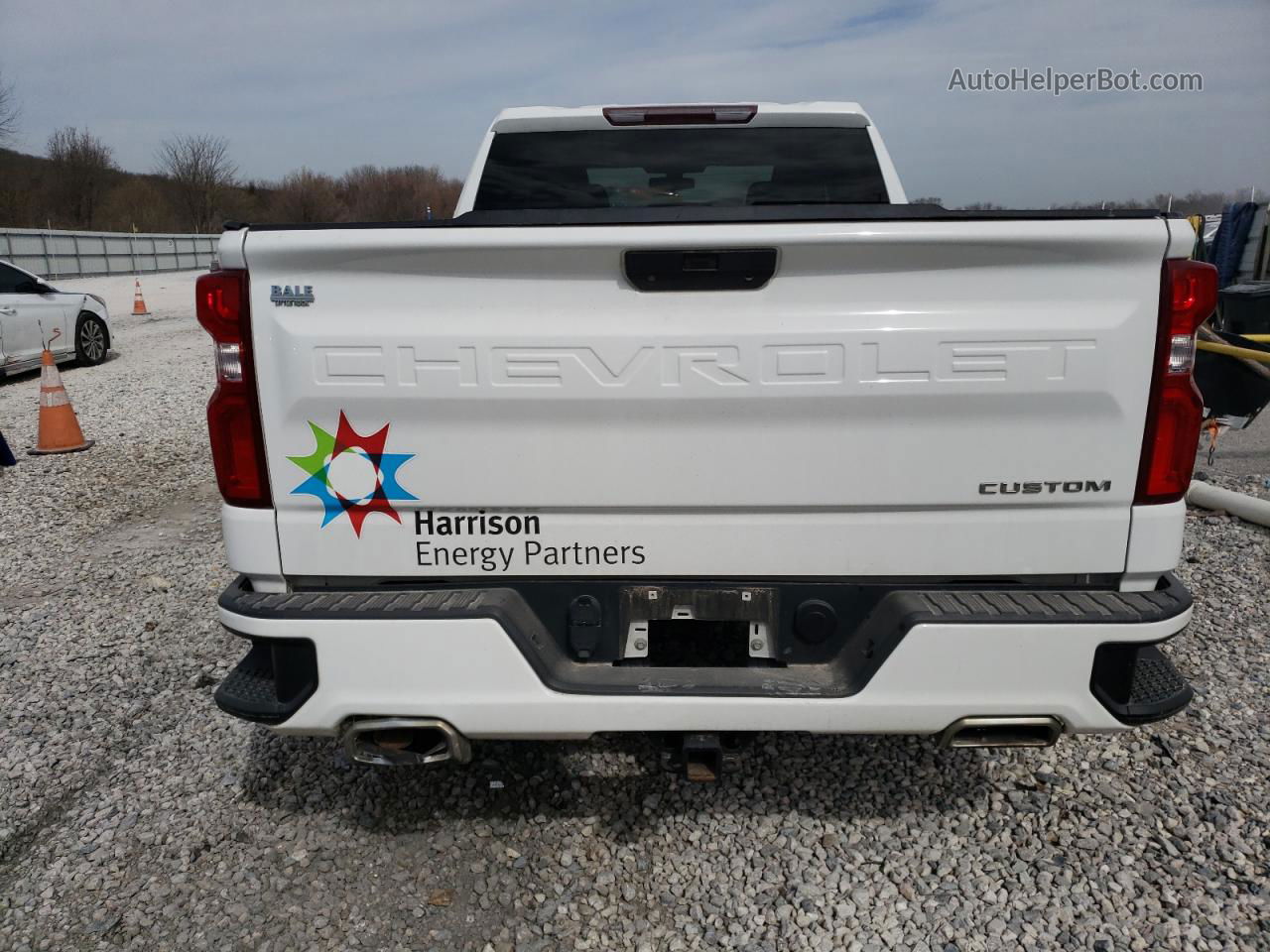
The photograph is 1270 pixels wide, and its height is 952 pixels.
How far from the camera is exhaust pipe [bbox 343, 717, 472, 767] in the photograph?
7.52 ft

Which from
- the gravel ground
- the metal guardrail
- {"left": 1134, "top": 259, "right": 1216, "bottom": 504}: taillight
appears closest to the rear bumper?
{"left": 1134, "top": 259, "right": 1216, "bottom": 504}: taillight

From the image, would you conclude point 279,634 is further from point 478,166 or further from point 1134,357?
point 478,166

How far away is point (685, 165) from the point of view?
424 cm

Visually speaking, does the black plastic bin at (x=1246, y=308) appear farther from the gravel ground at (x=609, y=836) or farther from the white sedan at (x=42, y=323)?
the white sedan at (x=42, y=323)

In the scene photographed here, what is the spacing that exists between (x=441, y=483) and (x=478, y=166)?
99.6 inches

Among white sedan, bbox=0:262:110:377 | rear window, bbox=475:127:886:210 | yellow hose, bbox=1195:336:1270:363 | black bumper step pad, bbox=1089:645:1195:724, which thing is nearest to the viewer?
black bumper step pad, bbox=1089:645:1195:724

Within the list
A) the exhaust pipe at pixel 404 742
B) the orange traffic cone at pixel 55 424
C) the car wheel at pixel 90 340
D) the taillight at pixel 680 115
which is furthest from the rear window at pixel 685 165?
the car wheel at pixel 90 340

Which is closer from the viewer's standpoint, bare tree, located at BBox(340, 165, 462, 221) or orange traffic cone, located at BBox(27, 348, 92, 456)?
orange traffic cone, located at BBox(27, 348, 92, 456)

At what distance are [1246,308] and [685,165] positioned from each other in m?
5.28

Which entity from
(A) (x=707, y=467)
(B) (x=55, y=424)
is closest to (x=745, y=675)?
(A) (x=707, y=467)

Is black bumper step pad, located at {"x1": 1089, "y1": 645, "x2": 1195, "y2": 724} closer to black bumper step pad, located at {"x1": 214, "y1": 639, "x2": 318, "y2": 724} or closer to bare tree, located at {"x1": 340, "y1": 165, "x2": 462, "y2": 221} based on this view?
black bumper step pad, located at {"x1": 214, "y1": 639, "x2": 318, "y2": 724}

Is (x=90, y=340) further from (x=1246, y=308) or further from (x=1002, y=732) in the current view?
(x=1002, y=732)

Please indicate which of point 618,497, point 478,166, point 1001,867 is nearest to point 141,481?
point 478,166

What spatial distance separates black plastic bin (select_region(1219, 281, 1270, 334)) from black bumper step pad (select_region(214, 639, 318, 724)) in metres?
7.21
